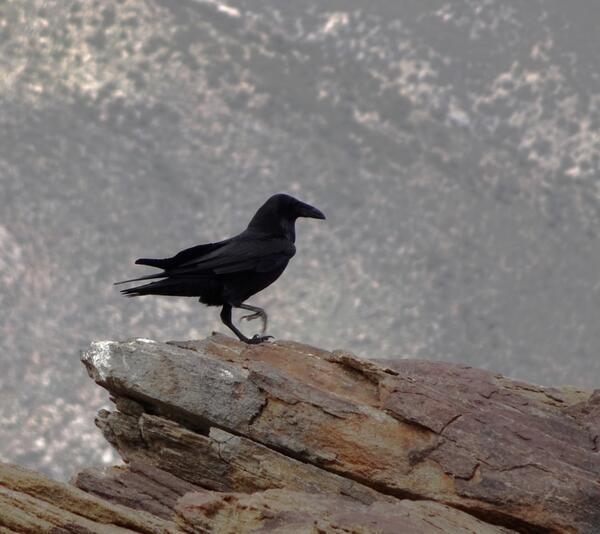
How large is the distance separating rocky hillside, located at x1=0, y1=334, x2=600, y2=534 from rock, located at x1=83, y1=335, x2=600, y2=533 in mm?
15

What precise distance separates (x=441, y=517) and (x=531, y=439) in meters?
2.30

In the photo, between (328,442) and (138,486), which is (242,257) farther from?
(138,486)

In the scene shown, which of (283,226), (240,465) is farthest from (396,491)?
(283,226)

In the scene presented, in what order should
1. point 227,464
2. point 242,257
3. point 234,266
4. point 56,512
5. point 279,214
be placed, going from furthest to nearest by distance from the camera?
point 279,214, point 242,257, point 234,266, point 227,464, point 56,512

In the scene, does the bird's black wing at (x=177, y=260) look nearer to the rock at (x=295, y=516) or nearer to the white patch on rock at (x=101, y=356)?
the white patch on rock at (x=101, y=356)

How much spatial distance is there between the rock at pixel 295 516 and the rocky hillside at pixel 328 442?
0.06 m

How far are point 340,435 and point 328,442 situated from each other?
0.17m

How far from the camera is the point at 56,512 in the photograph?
11.9 m

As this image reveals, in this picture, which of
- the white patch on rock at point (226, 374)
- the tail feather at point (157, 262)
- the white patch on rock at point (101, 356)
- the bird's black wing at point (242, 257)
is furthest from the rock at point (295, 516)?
the bird's black wing at point (242, 257)

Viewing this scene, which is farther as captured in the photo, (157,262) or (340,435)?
(157,262)

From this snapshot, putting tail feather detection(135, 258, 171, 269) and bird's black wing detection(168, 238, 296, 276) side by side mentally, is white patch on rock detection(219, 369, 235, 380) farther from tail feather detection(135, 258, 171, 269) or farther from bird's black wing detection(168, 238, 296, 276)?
bird's black wing detection(168, 238, 296, 276)

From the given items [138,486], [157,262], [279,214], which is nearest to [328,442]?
[138,486]

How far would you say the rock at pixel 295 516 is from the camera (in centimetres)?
1208

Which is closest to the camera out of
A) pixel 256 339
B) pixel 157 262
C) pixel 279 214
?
pixel 157 262
